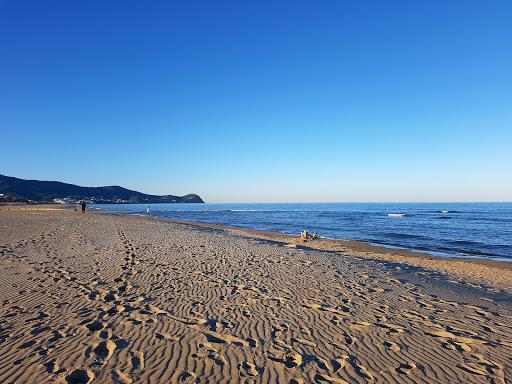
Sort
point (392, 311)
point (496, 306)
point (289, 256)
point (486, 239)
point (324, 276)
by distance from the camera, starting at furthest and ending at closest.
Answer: point (486, 239) < point (289, 256) < point (324, 276) < point (496, 306) < point (392, 311)

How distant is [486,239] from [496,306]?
2350 cm

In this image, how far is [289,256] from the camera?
15914mm

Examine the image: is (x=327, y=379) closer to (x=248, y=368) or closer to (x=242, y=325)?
(x=248, y=368)

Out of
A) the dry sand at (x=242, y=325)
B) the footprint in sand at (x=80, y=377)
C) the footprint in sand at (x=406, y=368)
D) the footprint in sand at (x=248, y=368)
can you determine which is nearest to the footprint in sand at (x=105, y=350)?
the dry sand at (x=242, y=325)

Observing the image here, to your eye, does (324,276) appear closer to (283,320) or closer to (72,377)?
(283,320)

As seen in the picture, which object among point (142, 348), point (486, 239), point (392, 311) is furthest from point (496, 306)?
point (486, 239)

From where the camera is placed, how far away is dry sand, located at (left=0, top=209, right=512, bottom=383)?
15.5ft

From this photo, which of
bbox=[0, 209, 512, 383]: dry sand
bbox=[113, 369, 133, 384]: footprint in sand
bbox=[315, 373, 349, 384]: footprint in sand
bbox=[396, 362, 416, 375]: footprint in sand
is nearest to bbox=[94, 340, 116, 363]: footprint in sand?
bbox=[0, 209, 512, 383]: dry sand

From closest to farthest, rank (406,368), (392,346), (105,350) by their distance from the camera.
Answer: (406,368) < (105,350) < (392,346)

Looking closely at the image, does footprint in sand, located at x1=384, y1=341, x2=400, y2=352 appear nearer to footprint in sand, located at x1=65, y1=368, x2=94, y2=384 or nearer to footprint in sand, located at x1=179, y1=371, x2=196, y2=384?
footprint in sand, located at x1=179, y1=371, x2=196, y2=384

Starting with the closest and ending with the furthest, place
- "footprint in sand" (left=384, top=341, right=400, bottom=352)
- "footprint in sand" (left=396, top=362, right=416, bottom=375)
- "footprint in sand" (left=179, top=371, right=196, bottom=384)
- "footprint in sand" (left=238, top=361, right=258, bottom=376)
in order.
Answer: "footprint in sand" (left=179, top=371, right=196, bottom=384)
"footprint in sand" (left=238, top=361, right=258, bottom=376)
"footprint in sand" (left=396, top=362, right=416, bottom=375)
"footprint in sand" (left=384, top=341, right=400, bottom=352)

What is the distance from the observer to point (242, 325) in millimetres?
6457

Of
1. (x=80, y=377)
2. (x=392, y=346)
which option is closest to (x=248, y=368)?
(x=80, y=377)

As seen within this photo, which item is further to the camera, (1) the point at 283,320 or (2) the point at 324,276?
(2) the point at 324,276
